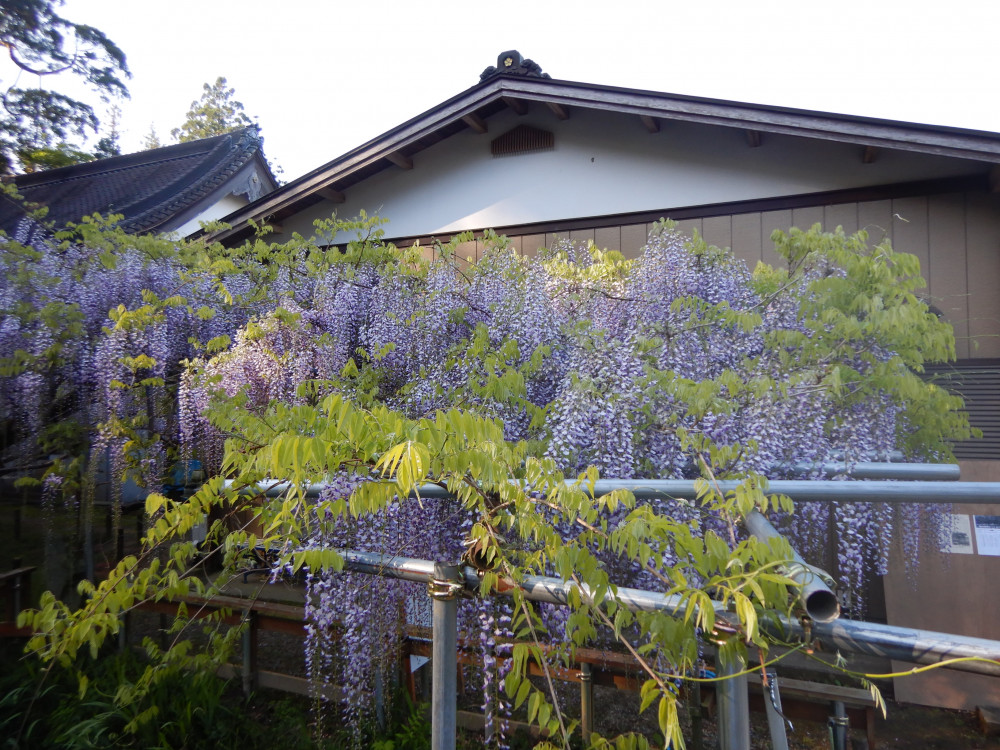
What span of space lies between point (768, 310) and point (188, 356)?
3967 millimetres

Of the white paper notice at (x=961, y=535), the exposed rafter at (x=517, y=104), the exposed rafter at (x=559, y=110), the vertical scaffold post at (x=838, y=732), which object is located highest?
the exposed rafter at (x=517, y=104)

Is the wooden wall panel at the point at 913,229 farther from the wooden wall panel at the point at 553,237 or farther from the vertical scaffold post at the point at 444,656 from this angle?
the vertical scaffold post at the point at 444,656

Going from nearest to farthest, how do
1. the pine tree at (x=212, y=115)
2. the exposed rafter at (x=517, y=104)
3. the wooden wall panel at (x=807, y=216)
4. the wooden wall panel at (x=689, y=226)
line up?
the wooden wall panel at (x=807, y=216), the wooden wall panel at (x=689, y=226), the exposed rafter at (x=517, y=104), the pine tree at (x=212, y=115)

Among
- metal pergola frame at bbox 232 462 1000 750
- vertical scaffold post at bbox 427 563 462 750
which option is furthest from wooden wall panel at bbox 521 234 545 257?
vertical scaffold post at bbox 427 563 462 750

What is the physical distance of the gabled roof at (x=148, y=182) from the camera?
8680 millimetres

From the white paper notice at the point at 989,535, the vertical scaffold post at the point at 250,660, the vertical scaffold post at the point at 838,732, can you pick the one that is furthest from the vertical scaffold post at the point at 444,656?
the white paper notice at the point at 989,535

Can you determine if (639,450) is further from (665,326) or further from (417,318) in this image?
(417,318)

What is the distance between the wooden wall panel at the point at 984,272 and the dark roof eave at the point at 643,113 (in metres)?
0.51

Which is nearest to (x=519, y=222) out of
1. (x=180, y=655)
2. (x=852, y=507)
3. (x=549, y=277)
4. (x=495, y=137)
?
(x=495, y=137)

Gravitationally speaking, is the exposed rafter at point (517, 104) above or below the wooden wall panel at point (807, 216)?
above

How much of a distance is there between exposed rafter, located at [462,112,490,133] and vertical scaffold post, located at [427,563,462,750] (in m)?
4.40

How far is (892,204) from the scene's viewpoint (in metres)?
4.06

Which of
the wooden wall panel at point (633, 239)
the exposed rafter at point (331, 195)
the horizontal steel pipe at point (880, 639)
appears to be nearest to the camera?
the horizontal steel pipe at point (880, 639)

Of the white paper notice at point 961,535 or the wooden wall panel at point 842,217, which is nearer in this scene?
the white paper notice at point 961,535
